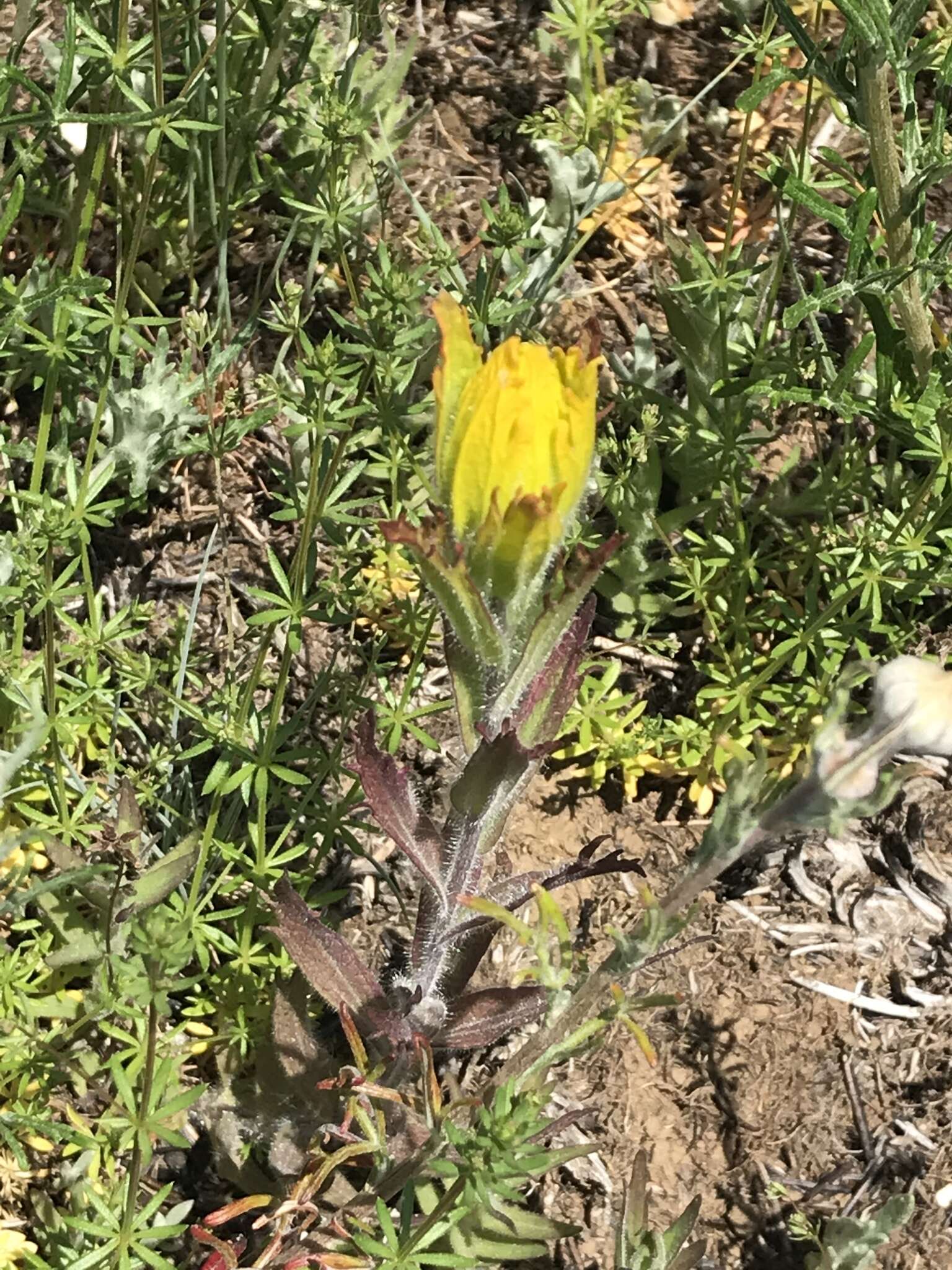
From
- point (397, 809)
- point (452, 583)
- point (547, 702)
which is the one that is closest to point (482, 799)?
point (547, 702)

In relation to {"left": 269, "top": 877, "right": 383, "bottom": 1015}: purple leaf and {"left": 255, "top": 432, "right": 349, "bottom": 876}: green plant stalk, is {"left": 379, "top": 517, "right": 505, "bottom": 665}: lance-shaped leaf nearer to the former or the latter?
{"left": 255, "top": 432, "right": 349, "bottom": 876}: green plant stalk

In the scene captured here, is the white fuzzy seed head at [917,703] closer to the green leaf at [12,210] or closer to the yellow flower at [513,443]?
the yellow flower at [513,443]

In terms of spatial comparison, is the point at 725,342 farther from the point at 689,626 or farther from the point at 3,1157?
the point at 3,1157

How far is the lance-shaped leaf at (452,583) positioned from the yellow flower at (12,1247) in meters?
1.72

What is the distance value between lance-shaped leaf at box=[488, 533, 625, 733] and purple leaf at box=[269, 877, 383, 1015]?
0.64 metres

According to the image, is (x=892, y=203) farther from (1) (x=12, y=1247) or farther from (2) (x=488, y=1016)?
(1) (x=12, y=1247)

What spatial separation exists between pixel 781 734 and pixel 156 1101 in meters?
1.86

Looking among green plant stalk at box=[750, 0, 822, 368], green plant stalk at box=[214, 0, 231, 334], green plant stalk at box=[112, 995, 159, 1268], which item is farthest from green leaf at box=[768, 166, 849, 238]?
green plant stalk at box=[112, 995, 159, 1268]

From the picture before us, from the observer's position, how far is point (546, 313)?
12.4 ft

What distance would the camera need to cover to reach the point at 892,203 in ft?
9.84

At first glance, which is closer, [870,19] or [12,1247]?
[870,19]

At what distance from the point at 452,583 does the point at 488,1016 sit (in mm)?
1126

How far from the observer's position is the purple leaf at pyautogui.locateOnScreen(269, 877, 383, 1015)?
2510 millimetres

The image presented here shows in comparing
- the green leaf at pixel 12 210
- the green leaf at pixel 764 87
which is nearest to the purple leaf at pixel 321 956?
the green leaf at pixel 12 210
